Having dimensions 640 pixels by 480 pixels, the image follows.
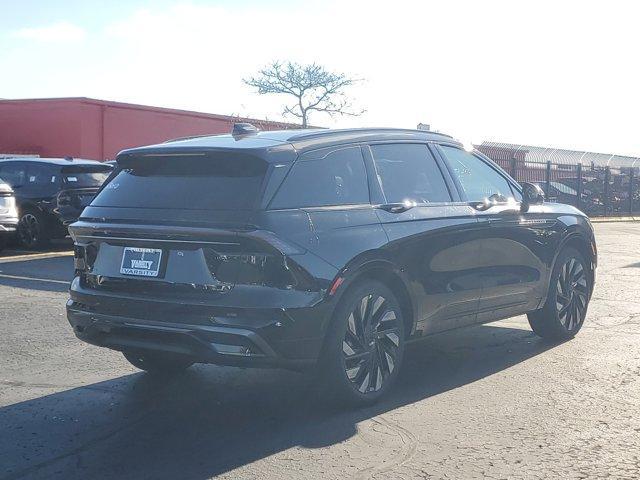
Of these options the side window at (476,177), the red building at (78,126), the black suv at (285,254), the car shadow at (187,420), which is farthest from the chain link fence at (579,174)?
the car shadow at (187,420)

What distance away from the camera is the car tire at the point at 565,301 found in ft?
25.7

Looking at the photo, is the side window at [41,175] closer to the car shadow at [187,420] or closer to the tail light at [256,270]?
the car shadow at [187,420]

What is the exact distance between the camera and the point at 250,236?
5098 mm

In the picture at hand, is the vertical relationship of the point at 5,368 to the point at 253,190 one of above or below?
below

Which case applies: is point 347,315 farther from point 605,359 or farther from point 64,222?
point 64,222

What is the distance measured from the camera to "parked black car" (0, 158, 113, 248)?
15.3 meters

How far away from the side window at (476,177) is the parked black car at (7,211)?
380 inches

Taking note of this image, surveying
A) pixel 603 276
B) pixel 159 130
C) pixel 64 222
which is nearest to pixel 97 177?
pixel 64 222

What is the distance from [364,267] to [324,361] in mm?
646

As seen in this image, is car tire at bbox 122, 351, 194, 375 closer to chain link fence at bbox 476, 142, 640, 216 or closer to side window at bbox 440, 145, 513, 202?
side window at bbox 440, 145, 513, 202

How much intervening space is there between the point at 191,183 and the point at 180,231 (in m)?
0.43

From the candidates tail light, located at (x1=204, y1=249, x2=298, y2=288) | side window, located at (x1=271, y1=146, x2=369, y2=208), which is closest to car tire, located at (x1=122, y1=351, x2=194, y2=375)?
tail light, located at (x1=204, y1=249, x2=298, y2=288)

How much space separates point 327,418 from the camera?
5520 mm

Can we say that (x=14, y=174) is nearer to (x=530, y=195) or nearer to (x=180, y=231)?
(x=530, y=195)
